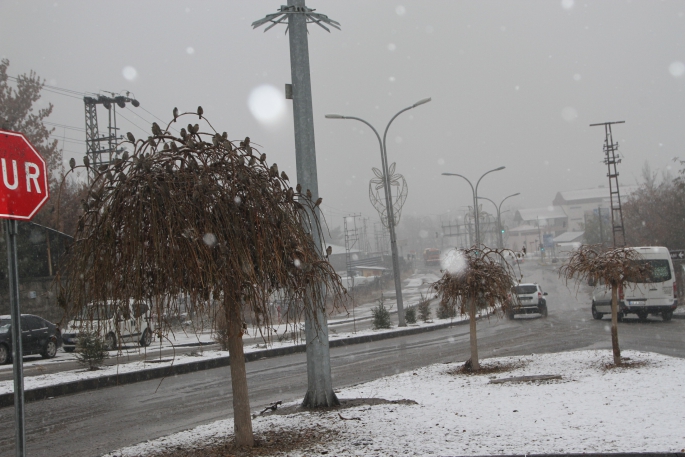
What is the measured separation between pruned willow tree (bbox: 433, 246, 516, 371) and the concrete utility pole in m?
3.92

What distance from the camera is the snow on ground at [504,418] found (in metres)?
6.16

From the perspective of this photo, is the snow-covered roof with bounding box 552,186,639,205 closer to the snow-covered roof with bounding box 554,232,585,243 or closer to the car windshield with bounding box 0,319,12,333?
the snow-covered roof with bounding box 554,232,585,243

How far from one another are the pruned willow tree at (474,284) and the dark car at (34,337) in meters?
13.7

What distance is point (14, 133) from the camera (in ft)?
15.2

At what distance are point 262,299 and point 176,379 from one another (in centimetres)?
1006

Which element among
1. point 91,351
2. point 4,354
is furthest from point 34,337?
point 91,351

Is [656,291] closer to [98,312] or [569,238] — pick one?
[98,312]

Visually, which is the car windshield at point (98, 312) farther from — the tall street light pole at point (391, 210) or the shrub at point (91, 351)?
the tall street light pole at point (391, 210)

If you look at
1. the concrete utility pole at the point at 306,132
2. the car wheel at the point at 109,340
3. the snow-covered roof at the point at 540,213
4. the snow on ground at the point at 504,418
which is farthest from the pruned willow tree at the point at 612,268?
the snow-covered roof at the point at 540,213

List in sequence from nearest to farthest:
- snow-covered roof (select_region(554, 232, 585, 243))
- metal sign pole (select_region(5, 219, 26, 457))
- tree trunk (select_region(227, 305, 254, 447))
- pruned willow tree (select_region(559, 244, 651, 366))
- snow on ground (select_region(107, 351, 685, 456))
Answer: metal sign pole (select_region(5, 219, 26, 457)) → snow on ground (select_region(107, 351, 685, 456)) → tree trunk (select_region(227, 305, 254, 447)) → pruned willow tree (select_region(559, 244, 651, 366)) → snow-covered roof (select_region(554, 232, 585, 243))

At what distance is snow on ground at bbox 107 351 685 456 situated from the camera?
20.2 ft

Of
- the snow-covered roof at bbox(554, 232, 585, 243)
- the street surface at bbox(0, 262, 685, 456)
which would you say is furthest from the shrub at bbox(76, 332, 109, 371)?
the snow-covered roof at bbox(554, 232, 585, 243)

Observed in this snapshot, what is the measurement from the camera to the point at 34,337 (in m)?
21.2

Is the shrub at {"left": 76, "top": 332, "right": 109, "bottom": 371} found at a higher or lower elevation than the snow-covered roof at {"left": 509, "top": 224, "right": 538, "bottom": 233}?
lower
